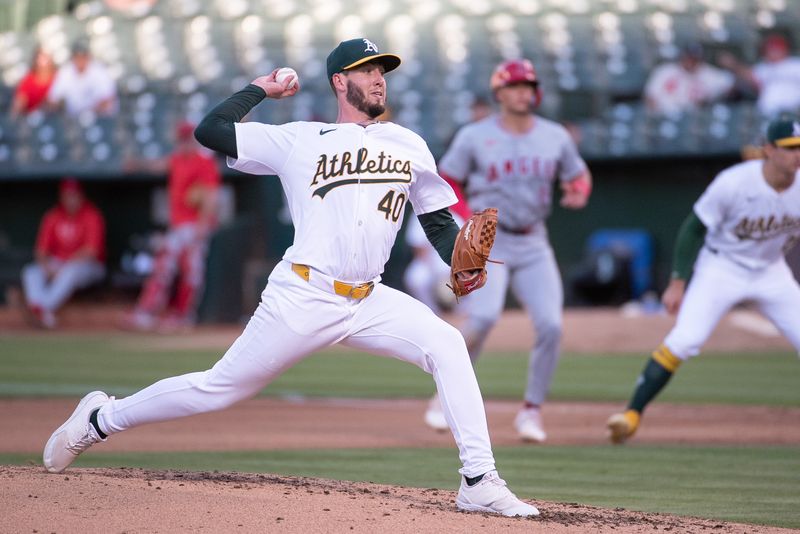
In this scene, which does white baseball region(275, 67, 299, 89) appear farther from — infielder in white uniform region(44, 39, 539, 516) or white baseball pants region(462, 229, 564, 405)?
white baseball pants region(462, 229, 564, 405)

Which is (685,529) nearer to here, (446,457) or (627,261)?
(446,457)

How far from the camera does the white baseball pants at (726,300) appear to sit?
7117 millimetres

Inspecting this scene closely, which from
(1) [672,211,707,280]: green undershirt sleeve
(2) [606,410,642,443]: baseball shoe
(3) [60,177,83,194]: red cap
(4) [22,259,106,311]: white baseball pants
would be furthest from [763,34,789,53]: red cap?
(2) [606,410,642,443]: baseball shoe

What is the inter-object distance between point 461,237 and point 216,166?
11.7 metres

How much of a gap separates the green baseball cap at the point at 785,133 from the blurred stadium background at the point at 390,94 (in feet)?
29.2

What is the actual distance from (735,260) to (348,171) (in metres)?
3.23

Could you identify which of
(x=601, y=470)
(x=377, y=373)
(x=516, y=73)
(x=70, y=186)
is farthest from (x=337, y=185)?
(x=70, y=186)

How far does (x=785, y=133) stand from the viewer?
6824mm

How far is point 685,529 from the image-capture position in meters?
4.65

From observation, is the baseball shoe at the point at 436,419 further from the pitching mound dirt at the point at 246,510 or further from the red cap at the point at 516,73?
the pitching mound dirt at the point at 246,510

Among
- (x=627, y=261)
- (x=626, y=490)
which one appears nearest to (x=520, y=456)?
(x=626, y=490)

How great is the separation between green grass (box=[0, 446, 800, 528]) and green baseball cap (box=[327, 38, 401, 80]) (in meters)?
1.93

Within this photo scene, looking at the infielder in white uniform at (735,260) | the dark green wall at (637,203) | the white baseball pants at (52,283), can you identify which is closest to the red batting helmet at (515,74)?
the infielder in white uniform at (735,260)

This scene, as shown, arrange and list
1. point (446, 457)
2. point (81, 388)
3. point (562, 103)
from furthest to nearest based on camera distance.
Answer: point (562, 103) → point (81, 388) → point (446, 457)
